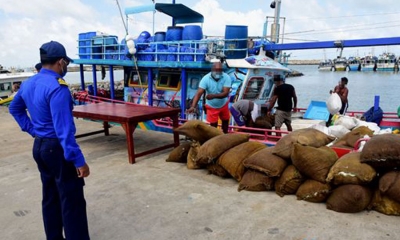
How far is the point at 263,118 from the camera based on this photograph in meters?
6.93

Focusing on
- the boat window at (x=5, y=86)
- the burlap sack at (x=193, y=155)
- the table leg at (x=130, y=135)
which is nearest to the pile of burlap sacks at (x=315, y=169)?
the burlap sack at (x=193, y=155)

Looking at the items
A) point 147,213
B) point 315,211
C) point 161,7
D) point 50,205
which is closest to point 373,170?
point 315,211

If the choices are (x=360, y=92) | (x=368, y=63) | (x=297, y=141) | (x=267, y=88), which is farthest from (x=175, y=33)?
(x=368, y=63)

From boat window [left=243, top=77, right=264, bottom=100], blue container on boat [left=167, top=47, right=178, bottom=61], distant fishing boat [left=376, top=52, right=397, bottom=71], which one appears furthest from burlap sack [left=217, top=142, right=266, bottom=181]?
distant fishing boat [left=376, top=52, right=397, bottom=71]

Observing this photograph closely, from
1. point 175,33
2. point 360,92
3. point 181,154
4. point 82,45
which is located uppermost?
point 175,33

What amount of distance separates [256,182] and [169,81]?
5.23 metres

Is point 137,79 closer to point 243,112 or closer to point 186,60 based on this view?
point 186,60

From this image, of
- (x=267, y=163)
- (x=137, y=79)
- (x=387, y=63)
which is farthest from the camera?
(x=387, y=63)

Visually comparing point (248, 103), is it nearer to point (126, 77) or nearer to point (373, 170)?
point (373, 170)

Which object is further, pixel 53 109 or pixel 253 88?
pixel 253 88

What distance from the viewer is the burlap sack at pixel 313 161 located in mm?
3449

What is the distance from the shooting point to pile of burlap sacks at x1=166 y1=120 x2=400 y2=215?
10.6 ft

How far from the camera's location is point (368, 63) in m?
78.3

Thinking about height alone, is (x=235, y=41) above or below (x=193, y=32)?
below
